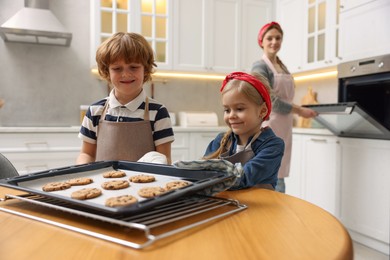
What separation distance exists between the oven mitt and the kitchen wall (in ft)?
9.00

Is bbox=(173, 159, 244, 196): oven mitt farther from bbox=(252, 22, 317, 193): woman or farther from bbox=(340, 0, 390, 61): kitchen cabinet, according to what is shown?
bbox=(340, 0, 390, 61): kitchen cabinet

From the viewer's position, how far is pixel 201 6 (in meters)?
3.38

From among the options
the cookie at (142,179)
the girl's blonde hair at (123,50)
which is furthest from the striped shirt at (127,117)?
the cookie at (142,179)

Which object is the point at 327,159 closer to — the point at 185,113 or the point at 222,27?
the point at 185,113

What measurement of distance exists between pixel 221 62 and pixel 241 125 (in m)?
2.47

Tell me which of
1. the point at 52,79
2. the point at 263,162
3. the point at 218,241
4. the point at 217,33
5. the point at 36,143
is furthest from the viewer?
the point at 217,33

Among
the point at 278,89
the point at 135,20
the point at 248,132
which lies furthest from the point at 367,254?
the point at 135,20

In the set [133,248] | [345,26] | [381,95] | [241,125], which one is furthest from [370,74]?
[133,248]

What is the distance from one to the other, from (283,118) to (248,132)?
120 cm

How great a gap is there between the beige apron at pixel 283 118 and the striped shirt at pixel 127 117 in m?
1.07

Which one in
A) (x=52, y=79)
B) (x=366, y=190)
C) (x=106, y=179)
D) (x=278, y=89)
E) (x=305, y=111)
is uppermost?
(x=52, y=79)

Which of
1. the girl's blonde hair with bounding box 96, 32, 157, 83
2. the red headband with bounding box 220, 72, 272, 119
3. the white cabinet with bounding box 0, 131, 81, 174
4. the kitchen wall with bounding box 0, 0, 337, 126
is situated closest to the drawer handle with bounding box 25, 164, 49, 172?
the white cabinet with bounding box 0, 131, 81, 174

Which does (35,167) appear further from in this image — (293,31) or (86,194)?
(293,31)

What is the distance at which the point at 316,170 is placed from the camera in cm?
277
